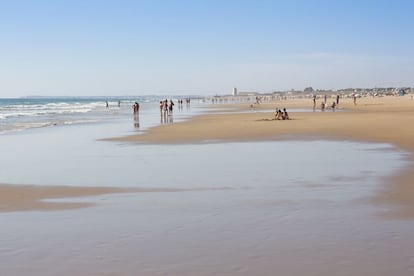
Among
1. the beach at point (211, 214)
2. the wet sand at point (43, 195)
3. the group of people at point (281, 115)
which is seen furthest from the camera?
the group of people at point (281, 115)

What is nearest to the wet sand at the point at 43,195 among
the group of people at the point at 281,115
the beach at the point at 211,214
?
the beach at the point at 211,214

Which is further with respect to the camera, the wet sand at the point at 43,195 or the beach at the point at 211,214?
the wet sand at the point at 43,195

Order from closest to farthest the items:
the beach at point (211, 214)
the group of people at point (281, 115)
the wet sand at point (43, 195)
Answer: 1. the beach at point (211, 214)
2. the wet sand at point (43, 195)
3. the group of people at point (281, 115)

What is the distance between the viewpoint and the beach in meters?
5.91

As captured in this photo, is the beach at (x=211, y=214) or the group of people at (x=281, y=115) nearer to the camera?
the beach at (x=211, y=214)

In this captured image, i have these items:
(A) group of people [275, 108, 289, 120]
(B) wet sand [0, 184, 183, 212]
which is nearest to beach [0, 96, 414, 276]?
(B) wet sand [0, 184, 183, 212]

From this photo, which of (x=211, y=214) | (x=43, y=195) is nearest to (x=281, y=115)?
(x=43, y=195)

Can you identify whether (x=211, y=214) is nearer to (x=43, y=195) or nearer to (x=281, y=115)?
(x=43, y=195)

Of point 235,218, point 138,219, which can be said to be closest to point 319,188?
point 235,218

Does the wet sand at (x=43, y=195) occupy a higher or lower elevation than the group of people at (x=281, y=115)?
higher

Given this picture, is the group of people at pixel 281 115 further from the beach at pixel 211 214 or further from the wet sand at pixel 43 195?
the wet sand at pixel 43 195

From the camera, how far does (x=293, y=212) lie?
828cm

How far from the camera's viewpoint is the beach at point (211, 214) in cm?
591

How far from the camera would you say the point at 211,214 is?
827 centimetres
